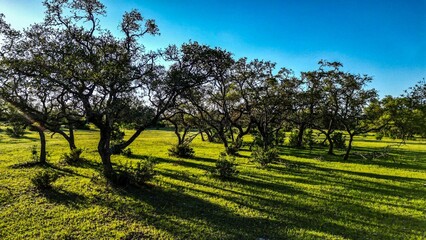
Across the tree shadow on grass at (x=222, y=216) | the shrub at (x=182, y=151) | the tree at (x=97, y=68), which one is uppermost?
the tree at (x=97, y=68)

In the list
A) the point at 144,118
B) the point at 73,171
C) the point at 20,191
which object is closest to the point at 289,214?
the point at 144,118

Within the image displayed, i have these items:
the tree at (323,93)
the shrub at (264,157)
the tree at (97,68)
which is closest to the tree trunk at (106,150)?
the tree at (97,68)

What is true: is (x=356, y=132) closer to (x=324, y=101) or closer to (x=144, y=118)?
(x=324, y=101)

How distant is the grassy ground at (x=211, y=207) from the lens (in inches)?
325

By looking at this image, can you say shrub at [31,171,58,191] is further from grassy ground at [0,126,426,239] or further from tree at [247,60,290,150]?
tree at [247,60,290,150]

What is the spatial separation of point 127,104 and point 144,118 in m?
1.00

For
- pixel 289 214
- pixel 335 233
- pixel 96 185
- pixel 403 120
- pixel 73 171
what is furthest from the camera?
pixel 403 120

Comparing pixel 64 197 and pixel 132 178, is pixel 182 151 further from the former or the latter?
pixel 64 197

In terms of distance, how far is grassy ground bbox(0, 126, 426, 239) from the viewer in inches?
325

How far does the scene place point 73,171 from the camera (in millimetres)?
15844

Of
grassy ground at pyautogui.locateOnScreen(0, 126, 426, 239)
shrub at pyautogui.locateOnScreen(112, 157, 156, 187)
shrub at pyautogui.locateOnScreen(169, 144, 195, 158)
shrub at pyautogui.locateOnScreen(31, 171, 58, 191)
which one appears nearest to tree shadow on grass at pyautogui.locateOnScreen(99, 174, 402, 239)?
grassy ground at pyautogui.locateOnScreen(0, 126, 426, 239)

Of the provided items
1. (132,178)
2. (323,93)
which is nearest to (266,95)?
(323,93)

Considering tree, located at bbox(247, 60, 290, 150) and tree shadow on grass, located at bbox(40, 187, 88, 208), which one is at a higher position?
tree, located at bbox(247, 60, 290, 150)

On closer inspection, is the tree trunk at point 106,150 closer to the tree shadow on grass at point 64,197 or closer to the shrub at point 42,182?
the tree shadow on grass at point 64,197
